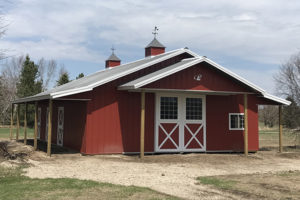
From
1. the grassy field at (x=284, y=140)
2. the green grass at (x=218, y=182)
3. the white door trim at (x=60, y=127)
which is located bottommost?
the green grass at (x=218, y=182)

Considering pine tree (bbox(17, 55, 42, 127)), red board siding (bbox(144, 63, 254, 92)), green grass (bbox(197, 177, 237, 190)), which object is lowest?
green grass (bbox(197, 177, 237, 190))

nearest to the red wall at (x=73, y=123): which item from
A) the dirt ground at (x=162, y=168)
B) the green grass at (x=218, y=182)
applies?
the dirt ground at (x=162, y=168)

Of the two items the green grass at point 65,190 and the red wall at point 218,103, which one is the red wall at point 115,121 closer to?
the red wall at point 218,103

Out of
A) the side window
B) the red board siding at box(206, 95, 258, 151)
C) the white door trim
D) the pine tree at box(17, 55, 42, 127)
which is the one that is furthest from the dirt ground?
the pine tree at box(17, 55, 42, 127)

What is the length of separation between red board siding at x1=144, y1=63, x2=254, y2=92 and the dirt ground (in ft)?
8.89

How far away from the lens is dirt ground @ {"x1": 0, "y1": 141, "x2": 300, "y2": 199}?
309 inches

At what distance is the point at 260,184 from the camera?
818cm

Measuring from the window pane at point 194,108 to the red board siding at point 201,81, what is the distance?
124 centimetres

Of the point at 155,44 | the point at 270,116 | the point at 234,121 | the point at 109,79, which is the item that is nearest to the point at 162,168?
the point at 109,79

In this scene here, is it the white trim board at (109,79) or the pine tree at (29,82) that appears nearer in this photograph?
the white trim board at (109,79)

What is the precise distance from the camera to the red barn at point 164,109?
13.4m

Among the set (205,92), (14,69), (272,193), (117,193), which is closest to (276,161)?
(205,92)

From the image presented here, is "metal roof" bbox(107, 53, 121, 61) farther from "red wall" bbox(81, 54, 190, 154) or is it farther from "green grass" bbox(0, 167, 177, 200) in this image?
"green grass" bbox(0, 167, 177, 200)

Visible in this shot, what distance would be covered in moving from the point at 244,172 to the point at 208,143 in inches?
196
